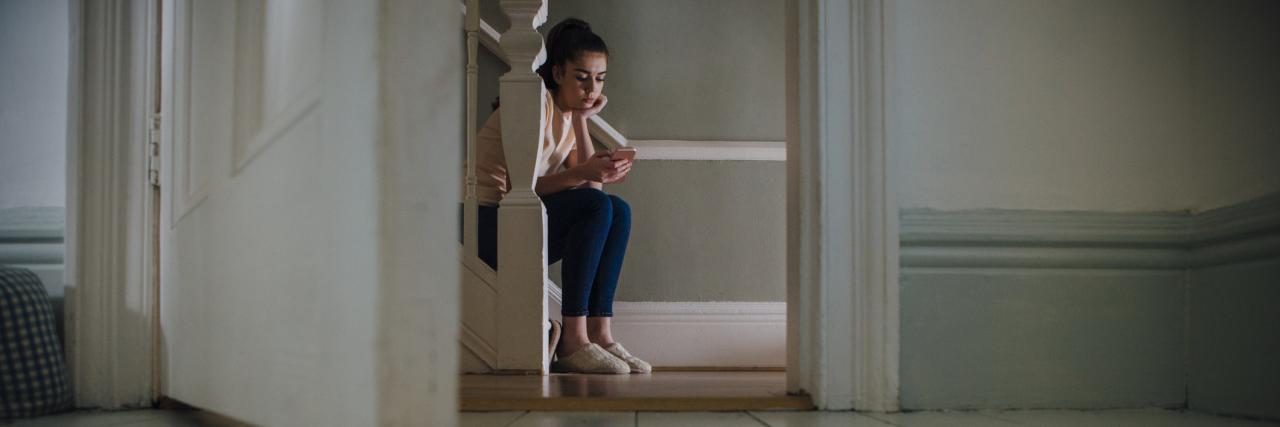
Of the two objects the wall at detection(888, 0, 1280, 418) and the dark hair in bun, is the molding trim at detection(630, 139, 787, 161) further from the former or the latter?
A: the wall at detection(888, 0, 1280, 418)

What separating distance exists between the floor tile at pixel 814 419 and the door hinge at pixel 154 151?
880 millimetres

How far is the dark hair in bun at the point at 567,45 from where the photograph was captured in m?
2.11

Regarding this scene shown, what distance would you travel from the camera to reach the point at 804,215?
44.4 inches

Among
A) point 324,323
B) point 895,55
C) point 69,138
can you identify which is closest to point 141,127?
point 69,138

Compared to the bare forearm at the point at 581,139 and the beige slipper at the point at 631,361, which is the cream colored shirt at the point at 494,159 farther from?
the beige slipper at the point at 631,361

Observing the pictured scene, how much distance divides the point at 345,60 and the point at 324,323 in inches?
8.1

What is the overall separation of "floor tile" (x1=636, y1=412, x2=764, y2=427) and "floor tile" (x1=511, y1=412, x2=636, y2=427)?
0.02m

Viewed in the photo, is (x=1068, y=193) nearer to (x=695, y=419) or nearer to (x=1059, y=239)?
(x=1059, y=239)

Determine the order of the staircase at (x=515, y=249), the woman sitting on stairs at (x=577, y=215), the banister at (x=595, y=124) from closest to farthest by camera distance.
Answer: the staircase at (x=515, y=249) < the woman sitting on stairs at (x=577, y=215) < the banister at (x=595, y=124)

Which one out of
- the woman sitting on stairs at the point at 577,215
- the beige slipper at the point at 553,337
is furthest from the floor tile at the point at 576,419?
the beige slipper at the point at 553,337

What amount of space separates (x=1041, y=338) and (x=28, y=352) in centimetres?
134

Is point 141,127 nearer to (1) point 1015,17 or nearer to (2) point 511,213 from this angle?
(2) point 511,213

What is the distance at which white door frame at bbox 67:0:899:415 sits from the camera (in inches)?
→ 41.1

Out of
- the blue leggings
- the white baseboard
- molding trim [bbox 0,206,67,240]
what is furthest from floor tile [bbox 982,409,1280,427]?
the white baseboard
